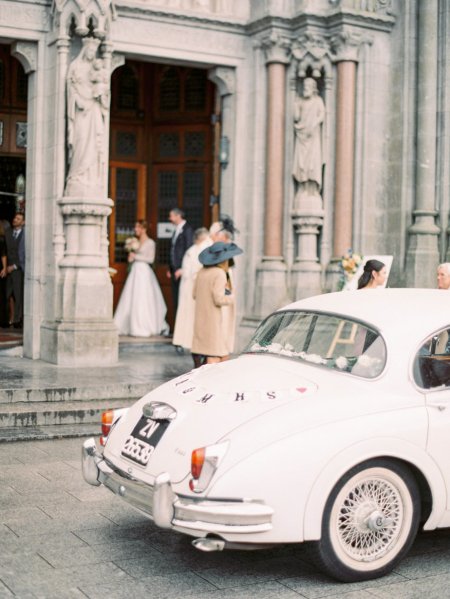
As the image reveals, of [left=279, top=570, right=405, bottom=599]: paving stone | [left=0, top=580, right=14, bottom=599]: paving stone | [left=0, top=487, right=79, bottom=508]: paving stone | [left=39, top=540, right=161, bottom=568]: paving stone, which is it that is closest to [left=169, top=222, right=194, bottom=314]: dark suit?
[left=0, top=487, right=79, bottom=508]: paving stone

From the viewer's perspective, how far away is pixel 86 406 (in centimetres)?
1095

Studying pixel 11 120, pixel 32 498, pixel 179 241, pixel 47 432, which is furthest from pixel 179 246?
pixel 32 498

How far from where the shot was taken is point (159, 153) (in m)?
17.4

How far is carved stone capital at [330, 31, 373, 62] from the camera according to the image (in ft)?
48.5

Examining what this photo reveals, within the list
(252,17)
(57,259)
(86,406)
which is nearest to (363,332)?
(86,406)

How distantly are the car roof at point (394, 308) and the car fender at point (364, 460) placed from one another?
784 mm

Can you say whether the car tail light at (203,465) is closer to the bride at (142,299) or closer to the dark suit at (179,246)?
the dark suit at (179,246)

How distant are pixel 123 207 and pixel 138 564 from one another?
12.0 metres

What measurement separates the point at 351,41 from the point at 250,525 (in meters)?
11.0

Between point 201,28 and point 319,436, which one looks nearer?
point 319,436

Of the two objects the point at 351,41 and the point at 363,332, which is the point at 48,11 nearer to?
the point at 351,41

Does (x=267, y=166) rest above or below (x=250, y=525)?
above

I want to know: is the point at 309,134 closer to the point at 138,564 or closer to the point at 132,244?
the point at 132,244

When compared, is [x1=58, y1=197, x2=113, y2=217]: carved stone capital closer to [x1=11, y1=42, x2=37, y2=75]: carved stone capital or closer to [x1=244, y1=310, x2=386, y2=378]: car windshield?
[x1=11, y1=42, x2=37, y2=75]: carved stone capital
